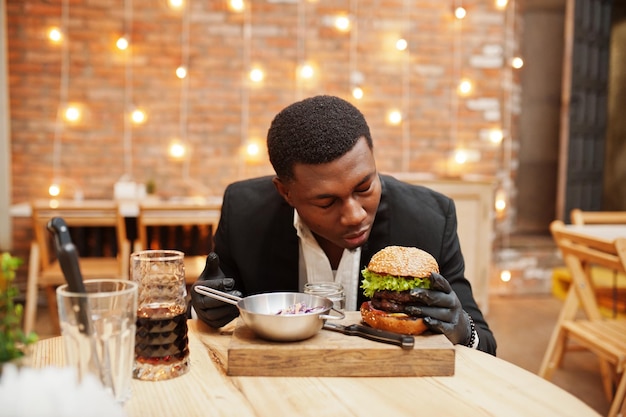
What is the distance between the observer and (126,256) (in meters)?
3.58

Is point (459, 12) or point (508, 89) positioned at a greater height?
point (459, 12)

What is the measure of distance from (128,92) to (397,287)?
4.08 meters

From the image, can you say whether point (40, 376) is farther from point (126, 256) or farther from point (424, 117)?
point (424, 117)

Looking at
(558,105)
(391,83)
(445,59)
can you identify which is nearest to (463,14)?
(445,59)

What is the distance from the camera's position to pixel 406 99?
505 centimetres

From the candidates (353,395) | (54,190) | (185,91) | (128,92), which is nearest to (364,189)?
(353,395)

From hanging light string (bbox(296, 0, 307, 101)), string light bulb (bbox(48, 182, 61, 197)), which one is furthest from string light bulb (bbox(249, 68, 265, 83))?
string light bulb (bbox(48, 182, 61, 197))

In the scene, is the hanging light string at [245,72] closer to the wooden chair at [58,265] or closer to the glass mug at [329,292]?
the wooden chair at [58,265]

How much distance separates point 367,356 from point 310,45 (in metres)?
4.19

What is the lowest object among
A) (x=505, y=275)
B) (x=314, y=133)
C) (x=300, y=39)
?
(x=505, y=275)

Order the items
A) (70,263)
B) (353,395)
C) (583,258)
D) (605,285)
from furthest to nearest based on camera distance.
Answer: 1. (605,285)
2. (583,258)
3. (353,395)
4. (70,263)

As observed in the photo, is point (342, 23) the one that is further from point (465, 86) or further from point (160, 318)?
point (160, 318)

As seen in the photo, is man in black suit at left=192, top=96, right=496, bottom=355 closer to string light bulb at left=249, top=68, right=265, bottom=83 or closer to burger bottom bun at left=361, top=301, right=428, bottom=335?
burger bottom bun at left=361, top=301, right=428, bottom=335

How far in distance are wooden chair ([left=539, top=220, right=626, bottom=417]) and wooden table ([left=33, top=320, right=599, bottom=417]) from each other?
1493mm
